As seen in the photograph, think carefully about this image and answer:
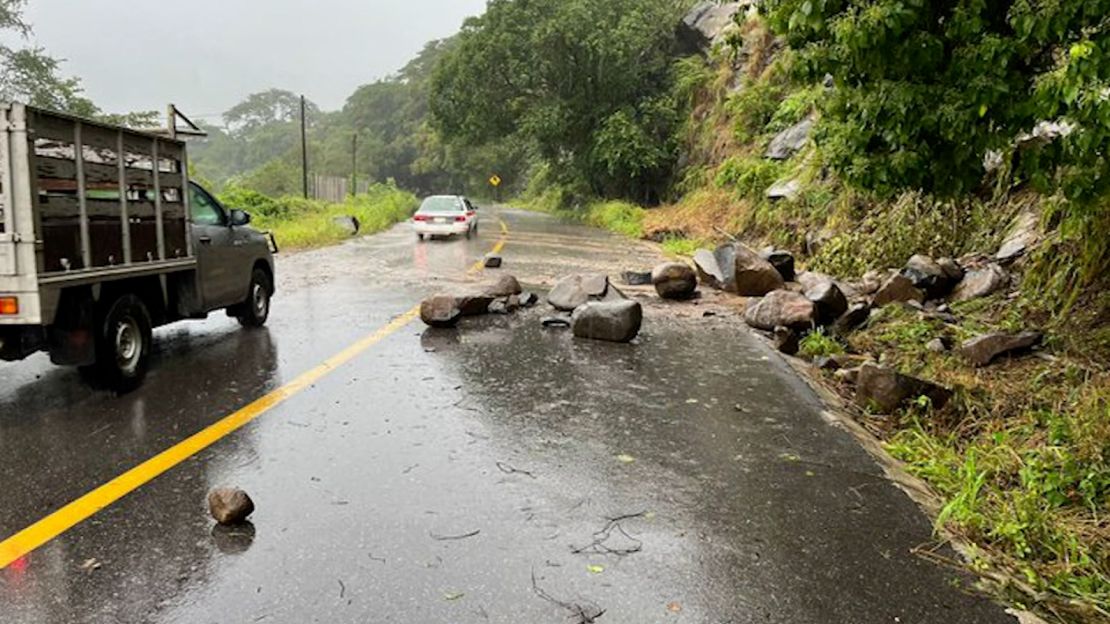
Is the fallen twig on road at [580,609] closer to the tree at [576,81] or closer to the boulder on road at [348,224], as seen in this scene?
the boulder on road at [348,224]

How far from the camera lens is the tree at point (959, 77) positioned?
449 cm

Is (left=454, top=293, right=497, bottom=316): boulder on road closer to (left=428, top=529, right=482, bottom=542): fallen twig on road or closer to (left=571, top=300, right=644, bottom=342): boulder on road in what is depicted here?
(left=571, top=300, right=644, bottom=342): boulder on road

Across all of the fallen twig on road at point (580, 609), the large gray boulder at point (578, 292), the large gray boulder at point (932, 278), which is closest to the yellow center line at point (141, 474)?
the fallen twig on road at point (580, 609)

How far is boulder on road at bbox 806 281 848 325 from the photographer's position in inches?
374

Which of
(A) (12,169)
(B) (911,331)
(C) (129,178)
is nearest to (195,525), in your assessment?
(A) (12,169)

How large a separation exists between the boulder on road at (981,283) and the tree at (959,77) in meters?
3.06

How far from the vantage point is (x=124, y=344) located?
6371 mm

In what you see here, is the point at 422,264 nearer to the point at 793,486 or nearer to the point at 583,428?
the point at 583,428

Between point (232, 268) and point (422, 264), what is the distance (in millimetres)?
8724

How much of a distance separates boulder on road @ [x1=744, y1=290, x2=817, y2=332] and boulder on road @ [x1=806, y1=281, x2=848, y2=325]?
0.36ft

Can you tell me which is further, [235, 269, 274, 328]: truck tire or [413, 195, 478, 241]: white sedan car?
[413, 195, 478, 241]: white sedan car

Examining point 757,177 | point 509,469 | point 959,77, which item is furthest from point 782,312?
point 757,177

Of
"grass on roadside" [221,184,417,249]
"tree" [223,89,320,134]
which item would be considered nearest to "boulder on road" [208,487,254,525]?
"grass on roadside" [221,184,417,249]

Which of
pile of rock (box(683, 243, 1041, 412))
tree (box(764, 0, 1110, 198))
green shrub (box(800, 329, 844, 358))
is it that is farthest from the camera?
green shrub (box(800, 329, 844, 358))
